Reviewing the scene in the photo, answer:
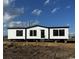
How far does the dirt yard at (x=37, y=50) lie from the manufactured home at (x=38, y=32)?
0.16ft

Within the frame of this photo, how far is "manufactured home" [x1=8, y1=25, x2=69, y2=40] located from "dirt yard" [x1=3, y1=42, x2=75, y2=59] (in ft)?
0.16

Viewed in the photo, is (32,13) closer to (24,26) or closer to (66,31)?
(24,26)

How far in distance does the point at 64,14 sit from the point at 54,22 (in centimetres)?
9

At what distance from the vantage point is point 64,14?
2.15 meters

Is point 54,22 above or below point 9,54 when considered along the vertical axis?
above

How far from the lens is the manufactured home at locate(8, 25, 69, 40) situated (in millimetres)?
2156

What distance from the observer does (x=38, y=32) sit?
7.13 feet

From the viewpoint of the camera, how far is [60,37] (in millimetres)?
2168

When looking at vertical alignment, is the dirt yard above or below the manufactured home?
below

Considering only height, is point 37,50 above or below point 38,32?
below

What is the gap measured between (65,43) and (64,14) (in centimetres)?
21

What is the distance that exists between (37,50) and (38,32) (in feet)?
0.42
